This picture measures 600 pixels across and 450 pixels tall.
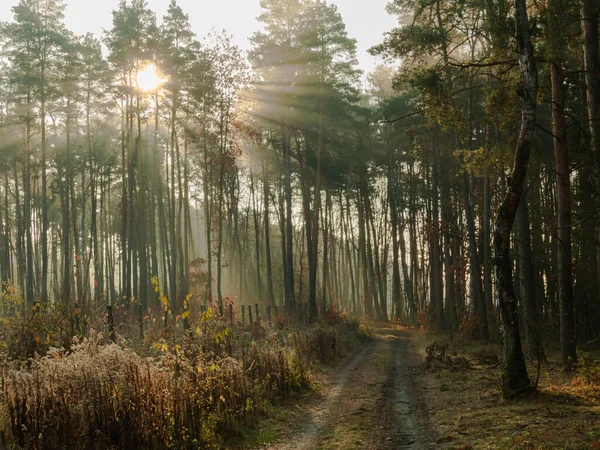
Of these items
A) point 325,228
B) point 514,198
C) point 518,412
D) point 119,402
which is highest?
point 325,228

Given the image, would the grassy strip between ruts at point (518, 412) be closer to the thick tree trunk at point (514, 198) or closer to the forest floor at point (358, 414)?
the forest floor at point (358, 414)

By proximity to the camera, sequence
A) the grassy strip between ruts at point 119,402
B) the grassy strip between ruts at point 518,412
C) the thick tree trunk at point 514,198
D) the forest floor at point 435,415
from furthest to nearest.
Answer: the thick tree trunk at point 514,198, the forest floor at point 435,415, the grassy strip between ruts at point 518,412, the grassy strip between ruts at point 119,402

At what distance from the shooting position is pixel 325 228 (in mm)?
38344

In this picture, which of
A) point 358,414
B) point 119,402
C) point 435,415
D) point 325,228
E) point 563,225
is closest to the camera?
point 119,402

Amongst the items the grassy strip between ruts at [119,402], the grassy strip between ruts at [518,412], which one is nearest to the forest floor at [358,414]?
the grassy strip between ruts at [518,412]

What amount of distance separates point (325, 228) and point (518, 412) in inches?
1151

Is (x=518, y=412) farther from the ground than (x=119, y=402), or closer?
closer

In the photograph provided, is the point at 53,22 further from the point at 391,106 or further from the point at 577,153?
the point at 577,153

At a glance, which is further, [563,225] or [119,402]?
[563,225]

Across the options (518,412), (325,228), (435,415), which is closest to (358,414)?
(435,415)

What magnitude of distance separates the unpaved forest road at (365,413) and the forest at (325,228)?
7 centimetres

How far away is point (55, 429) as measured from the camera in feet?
21.6

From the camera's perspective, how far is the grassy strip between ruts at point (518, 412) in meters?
7.61

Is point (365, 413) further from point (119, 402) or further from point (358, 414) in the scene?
point (119, 402)
